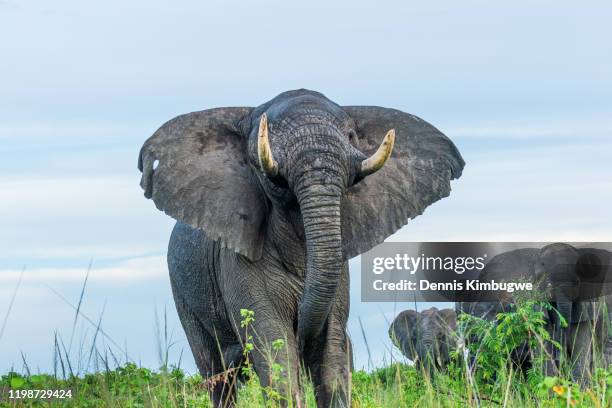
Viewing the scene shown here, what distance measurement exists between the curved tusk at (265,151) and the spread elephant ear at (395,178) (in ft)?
3.28

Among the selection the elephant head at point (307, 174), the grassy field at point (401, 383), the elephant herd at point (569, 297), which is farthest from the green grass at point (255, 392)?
the elephant herd at point (569, 297)

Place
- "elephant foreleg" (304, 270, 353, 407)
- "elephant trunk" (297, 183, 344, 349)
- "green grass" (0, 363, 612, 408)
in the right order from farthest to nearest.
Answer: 1. "elephant foreleg" (304, 270, 353, 407)
2. "elephant trunk" (297, 183, 344, 349)
3. "green grass" (0, 363, 612, 408)

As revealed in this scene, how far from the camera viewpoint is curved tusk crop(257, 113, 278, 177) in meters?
9.44

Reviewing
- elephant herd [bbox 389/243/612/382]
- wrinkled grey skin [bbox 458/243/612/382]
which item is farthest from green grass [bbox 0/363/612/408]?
wrinkled grey skin [bbox 458/243/612/382]

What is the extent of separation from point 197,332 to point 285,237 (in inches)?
121

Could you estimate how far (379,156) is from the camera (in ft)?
31.9

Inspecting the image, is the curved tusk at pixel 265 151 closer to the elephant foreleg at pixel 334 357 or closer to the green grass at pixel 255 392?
the elephant foreleg at pixel 334 357

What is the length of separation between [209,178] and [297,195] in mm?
1307

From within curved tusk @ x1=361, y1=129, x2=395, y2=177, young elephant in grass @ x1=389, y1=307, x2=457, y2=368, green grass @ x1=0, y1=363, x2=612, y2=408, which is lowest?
green grass @ x1=0, y1=363, x2=612, y2=408

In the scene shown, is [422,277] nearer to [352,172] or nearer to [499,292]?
[499,292]

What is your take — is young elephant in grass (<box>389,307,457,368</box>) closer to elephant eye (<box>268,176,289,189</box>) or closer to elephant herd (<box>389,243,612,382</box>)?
elephant herd (<box>389,243,612,382</box>)

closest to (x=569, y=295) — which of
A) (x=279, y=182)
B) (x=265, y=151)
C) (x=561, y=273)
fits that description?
(x=561, y=273)

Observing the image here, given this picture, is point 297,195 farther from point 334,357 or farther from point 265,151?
point 334,357

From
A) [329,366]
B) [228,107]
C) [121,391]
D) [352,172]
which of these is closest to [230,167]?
[228,107]
